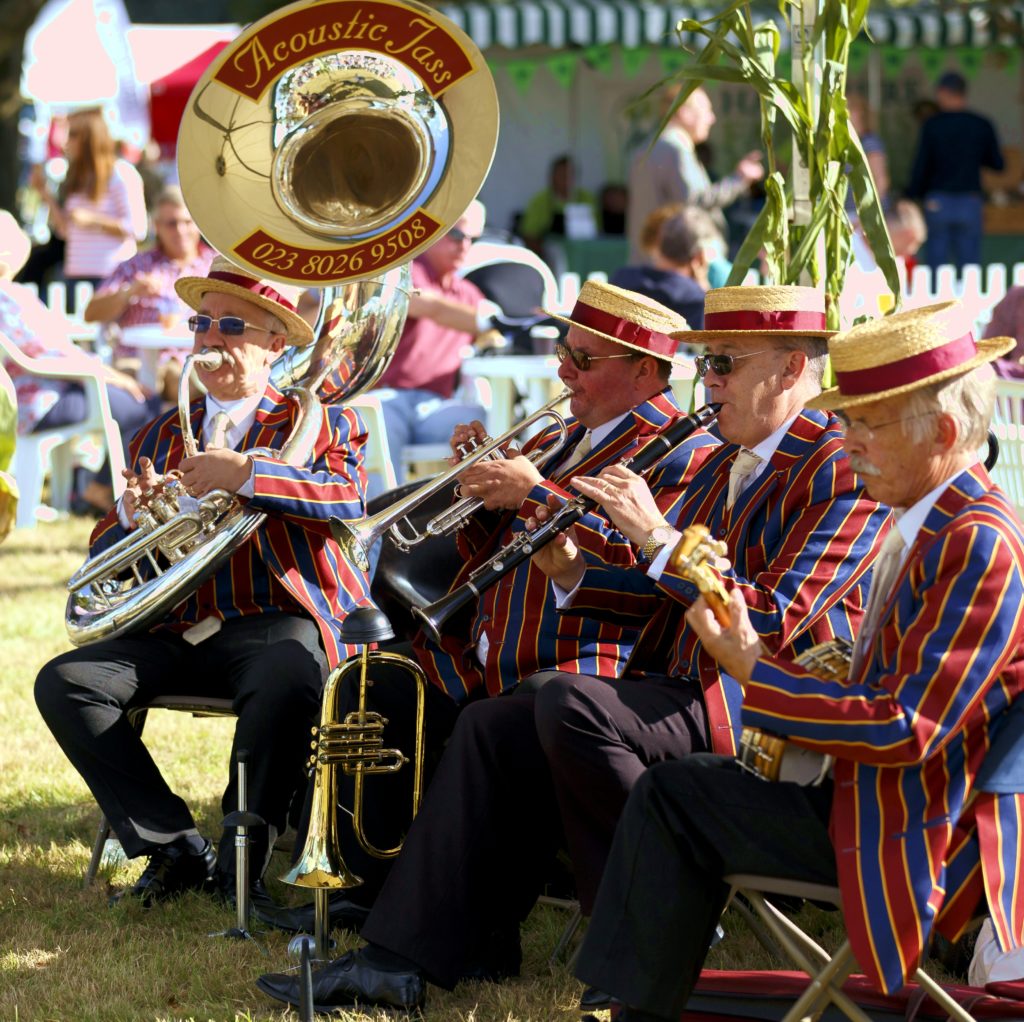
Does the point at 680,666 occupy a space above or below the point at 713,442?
below

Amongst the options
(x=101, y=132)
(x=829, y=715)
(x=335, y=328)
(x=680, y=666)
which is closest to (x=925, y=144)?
(x=101, y=132)

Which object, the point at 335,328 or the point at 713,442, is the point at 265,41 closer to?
the point at 335,328

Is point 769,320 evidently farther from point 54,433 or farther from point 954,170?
point 954,170

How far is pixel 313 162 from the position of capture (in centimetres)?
450

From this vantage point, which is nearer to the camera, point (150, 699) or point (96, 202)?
point (150, 699)

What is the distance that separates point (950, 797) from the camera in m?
2.73

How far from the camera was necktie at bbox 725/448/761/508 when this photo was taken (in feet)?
11.8

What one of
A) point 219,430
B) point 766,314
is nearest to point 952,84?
point 219,430

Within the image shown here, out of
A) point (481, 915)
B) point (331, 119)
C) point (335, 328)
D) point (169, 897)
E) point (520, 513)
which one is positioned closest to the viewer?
point (481, 915)

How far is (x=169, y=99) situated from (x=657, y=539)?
14384 mm

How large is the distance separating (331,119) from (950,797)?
2.57 metres

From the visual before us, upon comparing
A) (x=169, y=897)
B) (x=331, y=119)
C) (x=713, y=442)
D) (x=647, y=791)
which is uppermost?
(x=331, y=119)

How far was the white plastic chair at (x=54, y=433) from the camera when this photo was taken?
8438 mm

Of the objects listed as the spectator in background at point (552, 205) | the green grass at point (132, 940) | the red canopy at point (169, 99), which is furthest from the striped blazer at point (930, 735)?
the red canopy at point (169, 99)
